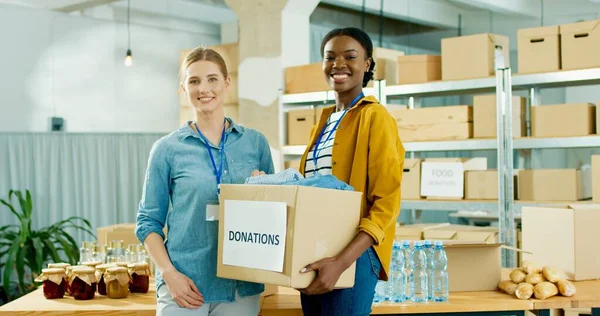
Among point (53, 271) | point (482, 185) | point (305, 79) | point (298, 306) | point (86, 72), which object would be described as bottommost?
point (298, 306)

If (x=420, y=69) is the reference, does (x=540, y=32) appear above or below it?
above

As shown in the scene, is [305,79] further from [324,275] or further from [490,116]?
[324,275]

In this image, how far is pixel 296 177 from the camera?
1.85m

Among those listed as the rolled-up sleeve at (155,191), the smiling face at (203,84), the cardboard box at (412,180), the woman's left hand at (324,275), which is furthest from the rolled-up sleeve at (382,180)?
the cardboard box at (412,180)

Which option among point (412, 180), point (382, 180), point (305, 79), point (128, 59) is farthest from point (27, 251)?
point (382, 180)

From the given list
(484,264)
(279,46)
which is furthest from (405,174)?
(484,264)

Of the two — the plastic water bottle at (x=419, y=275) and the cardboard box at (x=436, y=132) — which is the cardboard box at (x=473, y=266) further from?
the cardboard box at (x=436, y=132)

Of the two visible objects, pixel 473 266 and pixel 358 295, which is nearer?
pixel 358 295

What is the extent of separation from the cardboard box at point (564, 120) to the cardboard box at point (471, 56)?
1.39 feet

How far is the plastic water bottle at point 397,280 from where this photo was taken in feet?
8.48

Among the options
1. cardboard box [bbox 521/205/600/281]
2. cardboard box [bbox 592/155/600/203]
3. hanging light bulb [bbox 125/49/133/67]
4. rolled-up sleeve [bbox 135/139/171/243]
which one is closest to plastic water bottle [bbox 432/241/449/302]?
cardboard box [bbox 521/205/600/281]

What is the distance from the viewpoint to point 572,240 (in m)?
2.88

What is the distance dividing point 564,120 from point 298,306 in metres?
2.44

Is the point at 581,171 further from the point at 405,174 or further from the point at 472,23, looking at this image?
the point at 472,23
